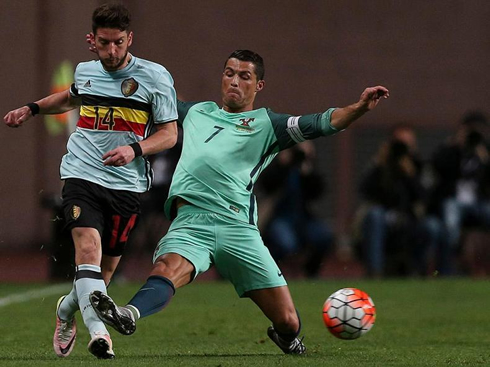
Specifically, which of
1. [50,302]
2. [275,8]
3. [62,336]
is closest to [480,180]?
[50,302]

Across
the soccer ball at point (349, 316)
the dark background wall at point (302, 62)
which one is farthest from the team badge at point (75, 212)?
the dark background wall at point (302, 62)

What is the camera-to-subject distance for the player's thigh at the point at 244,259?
7.59 metres

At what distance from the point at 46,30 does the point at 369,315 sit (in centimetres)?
1565

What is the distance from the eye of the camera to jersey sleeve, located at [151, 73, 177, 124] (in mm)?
7555

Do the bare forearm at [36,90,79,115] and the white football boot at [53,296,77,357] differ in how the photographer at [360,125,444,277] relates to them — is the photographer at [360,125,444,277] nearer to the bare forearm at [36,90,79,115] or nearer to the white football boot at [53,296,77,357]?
the bare forearm at [36,90,79,115]

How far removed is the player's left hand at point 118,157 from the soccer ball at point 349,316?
6.46ft

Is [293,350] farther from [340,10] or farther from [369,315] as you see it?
[340,10]

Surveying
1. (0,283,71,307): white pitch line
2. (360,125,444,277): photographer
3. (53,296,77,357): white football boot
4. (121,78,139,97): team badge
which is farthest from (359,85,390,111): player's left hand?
(360,125,444,277): photographer

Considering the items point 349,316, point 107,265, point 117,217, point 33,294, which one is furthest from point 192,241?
point 33,294

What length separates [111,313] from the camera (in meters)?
6.55

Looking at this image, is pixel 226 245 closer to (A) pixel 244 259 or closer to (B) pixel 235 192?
(A) pixel 244 259

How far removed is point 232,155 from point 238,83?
1.67 feet

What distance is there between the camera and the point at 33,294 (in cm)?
1362

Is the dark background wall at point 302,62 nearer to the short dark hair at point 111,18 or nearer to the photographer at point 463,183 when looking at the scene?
the photographer at point 463,183
